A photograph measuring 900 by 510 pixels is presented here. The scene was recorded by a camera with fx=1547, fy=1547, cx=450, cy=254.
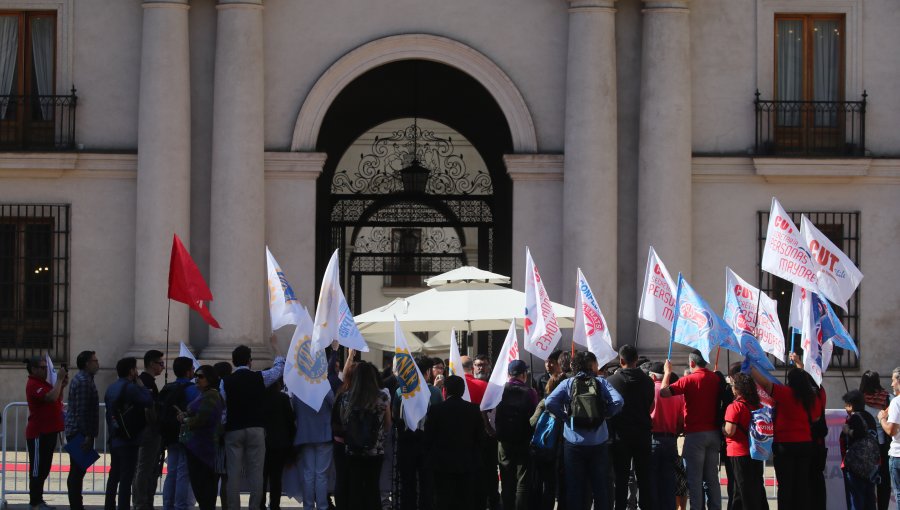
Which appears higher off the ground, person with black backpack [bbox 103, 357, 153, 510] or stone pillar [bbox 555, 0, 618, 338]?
stone pillar [bbox 555, 0, 618, 338]

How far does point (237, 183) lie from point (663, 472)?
878 centimetres

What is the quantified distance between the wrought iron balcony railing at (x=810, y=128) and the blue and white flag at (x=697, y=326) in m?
7.46

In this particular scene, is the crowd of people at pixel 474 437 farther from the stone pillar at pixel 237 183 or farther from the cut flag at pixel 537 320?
the stone pillar at pixel 237 183

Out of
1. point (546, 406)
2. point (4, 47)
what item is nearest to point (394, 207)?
point (4, 47)

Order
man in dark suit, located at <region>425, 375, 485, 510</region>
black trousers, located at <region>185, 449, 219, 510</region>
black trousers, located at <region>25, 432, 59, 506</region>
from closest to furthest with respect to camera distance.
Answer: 1. man in dark suit, located at <region>425, 375, 485, 510</region>
2. black trousers, located at <region>185, 449, 219, 510</region>
3. black trousers, located at <region>25, 432, 59, 506</region>

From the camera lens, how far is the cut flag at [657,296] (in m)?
16.6

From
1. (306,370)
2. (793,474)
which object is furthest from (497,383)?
(793,474)

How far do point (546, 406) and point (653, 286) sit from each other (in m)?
2.40

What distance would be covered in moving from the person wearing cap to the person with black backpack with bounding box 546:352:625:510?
64cm

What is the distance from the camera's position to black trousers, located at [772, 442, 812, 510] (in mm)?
15133

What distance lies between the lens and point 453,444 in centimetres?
1452

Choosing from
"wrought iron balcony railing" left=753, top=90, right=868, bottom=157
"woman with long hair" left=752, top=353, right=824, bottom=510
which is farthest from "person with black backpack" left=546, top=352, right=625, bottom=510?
"wrought iron balcony railing" left=753, top=90, right=868, bottom=157

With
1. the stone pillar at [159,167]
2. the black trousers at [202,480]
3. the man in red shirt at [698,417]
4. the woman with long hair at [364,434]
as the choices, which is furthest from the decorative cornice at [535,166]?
the black trousers at [202,480]

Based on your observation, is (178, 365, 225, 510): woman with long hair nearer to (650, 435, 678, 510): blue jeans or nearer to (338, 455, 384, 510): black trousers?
(338, 455, 384, 510): black trousers
